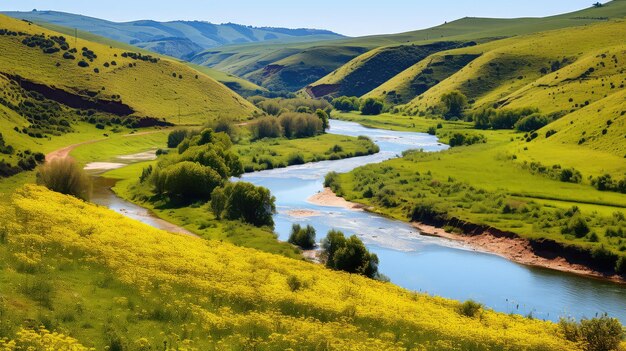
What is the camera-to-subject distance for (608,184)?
97562 mm

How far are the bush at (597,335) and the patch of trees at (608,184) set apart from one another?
6602cm

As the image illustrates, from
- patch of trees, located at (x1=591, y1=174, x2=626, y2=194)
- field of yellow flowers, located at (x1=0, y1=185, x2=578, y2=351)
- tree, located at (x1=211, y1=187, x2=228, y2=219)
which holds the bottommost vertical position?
tree, located at (x1=211, y1=187, x2=228, y2=219)

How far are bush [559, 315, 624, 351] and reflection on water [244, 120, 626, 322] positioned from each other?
662 inches

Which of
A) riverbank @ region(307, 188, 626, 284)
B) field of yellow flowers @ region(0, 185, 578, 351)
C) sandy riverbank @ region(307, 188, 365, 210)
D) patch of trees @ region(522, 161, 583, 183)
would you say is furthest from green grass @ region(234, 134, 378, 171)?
field of yellow flowers @ region(0, 185, 578, 351)

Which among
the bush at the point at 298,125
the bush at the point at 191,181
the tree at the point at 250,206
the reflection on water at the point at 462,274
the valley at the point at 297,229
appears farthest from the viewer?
the bush at the point at 298,125

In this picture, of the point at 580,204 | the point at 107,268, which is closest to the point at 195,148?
the point at 580,204

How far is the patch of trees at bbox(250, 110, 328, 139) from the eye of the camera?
184875 mm

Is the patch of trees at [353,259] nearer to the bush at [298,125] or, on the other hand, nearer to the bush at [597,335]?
the bush at [597,335]

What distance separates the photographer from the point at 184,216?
85250 millimetres

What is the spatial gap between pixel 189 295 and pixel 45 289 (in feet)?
20.5

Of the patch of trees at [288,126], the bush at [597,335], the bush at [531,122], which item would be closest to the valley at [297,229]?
the bush at [597,335]

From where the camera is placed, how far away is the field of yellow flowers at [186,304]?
25.1 m

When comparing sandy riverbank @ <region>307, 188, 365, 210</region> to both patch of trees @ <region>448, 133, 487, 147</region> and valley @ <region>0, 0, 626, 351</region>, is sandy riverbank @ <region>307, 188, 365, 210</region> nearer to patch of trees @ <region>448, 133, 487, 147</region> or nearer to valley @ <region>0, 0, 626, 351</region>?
valley @ <region>0, 0, 626, 351</region>

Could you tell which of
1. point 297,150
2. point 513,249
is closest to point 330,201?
point 513,249
